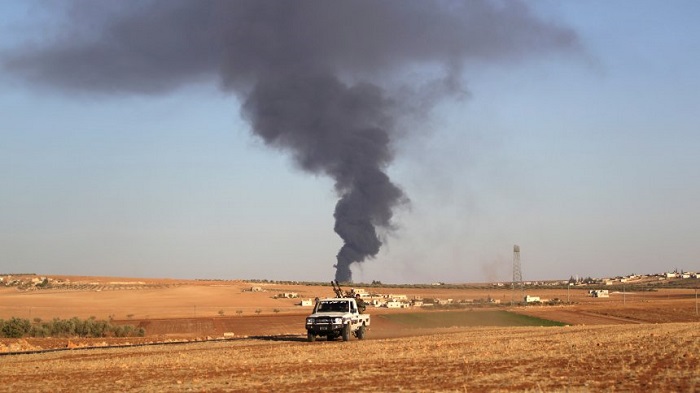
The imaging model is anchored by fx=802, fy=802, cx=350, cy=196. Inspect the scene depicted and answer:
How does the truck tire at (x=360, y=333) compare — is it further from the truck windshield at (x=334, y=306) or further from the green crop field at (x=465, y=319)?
the green crop field at (x=465, y=319)

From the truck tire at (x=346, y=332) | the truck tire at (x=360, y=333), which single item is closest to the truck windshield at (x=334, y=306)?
the truck tire at (x=346, y=332)

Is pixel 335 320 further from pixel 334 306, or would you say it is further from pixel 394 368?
pixel 394 368

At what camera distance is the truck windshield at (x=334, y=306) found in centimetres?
4288

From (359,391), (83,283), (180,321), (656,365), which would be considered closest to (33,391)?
(359,391)

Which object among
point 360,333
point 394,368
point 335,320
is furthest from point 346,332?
point 394,368

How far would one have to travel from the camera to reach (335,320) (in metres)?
41.1

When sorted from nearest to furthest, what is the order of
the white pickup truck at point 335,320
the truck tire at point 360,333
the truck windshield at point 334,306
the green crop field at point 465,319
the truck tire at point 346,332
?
the white pickup truck at point 335,320 → the truck tire at point 346,332 → the truck windshield at point 334,306 → the truck tire at point 360,333 → the green crop field at point 465,319

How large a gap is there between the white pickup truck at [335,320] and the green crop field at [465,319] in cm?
2490

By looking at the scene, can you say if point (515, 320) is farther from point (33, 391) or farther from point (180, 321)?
point (33, 391)

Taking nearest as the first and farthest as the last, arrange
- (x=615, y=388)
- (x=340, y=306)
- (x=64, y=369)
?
(x=615, y=388) → (x=64, y=369) → (x=340, y=306)

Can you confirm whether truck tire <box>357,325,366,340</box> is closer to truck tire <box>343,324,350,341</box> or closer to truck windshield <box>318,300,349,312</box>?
truck windshield <box>318,300,349,312</box>

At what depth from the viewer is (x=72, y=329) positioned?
5806 cm

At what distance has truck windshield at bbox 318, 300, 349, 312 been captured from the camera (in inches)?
1688

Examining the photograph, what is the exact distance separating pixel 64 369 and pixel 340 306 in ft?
58.9
